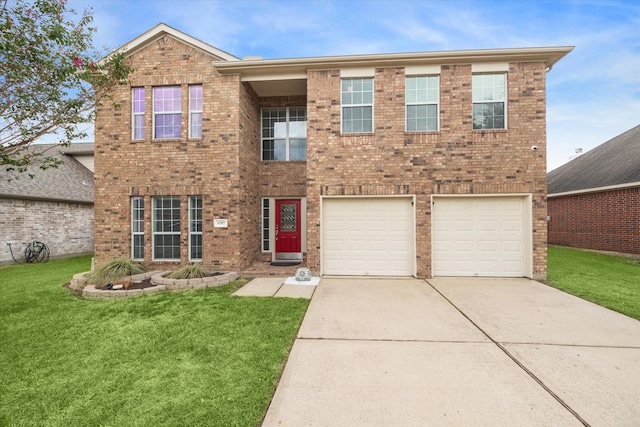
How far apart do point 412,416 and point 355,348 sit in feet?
4.18

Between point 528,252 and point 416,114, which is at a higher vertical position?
point 416,114

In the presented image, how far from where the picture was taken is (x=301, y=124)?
955cm

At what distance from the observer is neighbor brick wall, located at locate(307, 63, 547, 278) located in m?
7.38

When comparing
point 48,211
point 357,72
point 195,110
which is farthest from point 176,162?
point 48,211

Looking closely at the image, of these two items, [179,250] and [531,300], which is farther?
[179,250]

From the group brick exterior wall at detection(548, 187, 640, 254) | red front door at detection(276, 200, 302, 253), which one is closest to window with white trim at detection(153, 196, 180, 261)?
red front door at detection(276, 200, 302, 253)

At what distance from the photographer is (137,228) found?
818 centimetres

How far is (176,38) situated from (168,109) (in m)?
2.04

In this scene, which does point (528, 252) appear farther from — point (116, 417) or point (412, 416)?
point (116, 417)

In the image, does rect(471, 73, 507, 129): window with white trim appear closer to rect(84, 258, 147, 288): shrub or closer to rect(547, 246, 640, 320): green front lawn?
rect(547, 246, 640, 320): green front lawn

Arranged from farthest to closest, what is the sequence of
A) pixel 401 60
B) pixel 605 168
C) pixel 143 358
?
1. pixel 605 168
2. pixel 401 60
3. pixel 143 358

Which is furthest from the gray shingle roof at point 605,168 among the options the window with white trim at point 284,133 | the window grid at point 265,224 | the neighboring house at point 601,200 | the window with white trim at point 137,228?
the window with white trim at point 137,228

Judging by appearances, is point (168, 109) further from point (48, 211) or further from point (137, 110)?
point (48, 211)

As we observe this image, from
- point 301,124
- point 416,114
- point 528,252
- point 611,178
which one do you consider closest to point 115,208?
point 301,124
